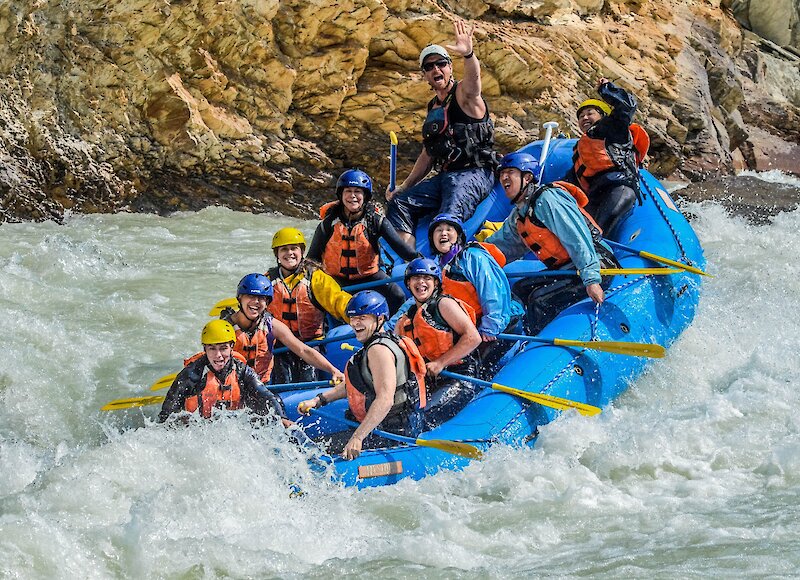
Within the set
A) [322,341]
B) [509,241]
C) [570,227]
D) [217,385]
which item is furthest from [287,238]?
[570,227]

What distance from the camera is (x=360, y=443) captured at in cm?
466

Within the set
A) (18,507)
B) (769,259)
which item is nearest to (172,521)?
(18,507)

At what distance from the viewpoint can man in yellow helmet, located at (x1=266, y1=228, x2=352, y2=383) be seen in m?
5.77

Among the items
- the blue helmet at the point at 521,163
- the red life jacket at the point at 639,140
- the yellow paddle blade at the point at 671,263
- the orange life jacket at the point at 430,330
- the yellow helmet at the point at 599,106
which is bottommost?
the orange life jacket at the point at 430,330

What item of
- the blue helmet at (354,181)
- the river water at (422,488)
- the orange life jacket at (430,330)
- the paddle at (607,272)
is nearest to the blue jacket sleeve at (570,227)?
the paddle at (607,272)

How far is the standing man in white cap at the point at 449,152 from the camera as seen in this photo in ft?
21.7

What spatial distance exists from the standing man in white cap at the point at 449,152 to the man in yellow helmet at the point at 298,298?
1.01 metres

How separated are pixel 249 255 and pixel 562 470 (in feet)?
16.5

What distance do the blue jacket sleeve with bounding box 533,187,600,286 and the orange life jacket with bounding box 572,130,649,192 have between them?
106 cm

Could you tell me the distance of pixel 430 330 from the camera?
518cm

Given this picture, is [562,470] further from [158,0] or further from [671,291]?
[158,0]

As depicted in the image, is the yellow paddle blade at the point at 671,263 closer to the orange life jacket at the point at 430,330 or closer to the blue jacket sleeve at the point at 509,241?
the blue jacket sleeve at the point at 509,241

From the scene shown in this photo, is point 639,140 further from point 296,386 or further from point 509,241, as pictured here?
point 296,386

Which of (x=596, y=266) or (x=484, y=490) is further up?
(x=596, y=266)
